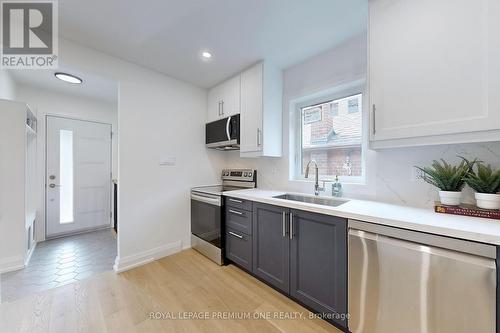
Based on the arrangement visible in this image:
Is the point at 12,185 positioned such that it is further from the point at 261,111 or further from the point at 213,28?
the point at 261,111

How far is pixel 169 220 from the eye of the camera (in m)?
2.70

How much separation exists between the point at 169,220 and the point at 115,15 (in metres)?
2.27

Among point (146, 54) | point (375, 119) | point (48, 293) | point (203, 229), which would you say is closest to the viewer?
point (375, 119)

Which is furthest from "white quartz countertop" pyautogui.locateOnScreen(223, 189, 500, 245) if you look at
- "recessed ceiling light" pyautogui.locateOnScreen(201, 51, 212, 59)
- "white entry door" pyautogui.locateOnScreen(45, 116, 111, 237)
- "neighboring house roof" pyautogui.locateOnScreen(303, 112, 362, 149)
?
"white entry door" pyautogui.locateOnScreen(45, 116, 111, 237)

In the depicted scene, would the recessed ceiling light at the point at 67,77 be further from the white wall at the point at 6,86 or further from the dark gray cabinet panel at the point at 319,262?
the dark gray cabinet panel at the point at 319,262

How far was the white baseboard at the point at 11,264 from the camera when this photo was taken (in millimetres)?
2152

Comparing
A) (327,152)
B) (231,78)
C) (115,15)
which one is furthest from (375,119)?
(115,15)

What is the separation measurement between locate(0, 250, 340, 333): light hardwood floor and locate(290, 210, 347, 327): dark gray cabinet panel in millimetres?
183

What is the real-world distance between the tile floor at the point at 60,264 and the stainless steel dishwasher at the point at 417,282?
2.64 m

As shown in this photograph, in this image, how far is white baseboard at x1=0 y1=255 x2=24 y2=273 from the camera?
2.15 m

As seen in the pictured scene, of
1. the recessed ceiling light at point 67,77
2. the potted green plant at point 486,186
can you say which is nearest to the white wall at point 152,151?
the recessed ceiling light at point 67,77

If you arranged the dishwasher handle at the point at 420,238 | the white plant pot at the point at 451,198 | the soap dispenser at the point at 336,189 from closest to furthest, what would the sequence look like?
the dishwasher handle at the point at 420,238, the white plant pot at the point at 451,198, the soap dispenser at the point at 336,189

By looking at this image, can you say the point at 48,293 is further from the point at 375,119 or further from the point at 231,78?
the point at 375,119

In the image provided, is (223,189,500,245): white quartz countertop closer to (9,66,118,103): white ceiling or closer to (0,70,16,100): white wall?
(9,66,118,103): white ceiling
